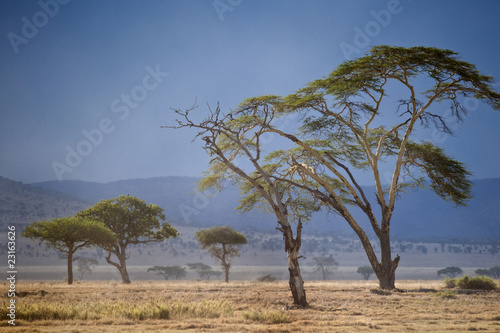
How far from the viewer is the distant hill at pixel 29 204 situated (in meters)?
94.8

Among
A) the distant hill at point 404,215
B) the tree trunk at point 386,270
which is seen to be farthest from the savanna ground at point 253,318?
the distant hill at point 404,215

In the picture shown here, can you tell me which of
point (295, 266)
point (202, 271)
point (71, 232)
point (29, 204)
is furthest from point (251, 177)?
point (29, 204)

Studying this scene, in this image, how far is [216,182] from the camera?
24.6 meters

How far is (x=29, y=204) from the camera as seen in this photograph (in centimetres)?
10625

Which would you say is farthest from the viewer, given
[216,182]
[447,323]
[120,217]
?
[120,217]

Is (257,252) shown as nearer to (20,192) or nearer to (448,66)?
(20,192)

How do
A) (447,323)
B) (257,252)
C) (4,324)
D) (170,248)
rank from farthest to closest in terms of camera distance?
(257,252) < (170,248) < (447,323) < (4,324)

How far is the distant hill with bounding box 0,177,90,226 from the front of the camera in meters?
94.8

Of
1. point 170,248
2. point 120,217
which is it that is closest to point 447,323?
point 120,217

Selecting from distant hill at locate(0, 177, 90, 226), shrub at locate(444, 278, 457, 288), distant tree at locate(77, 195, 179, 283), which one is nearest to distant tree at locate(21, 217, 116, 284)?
distant tree at locate(77, 195, 179, 283)

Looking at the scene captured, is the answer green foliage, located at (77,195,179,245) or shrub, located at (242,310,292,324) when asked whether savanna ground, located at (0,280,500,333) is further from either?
green foliage, located at (77,195,179,245)

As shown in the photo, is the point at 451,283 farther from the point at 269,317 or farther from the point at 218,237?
the point at 218,237

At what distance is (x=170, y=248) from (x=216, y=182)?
8826 centimetres

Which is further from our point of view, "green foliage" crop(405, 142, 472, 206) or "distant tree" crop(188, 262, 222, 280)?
"distant tree" crop(188, 262, 222, 280)
